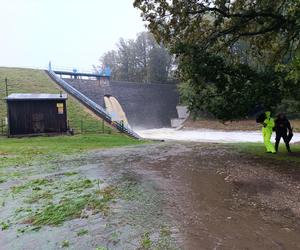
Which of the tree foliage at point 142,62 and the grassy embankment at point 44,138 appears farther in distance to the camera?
the tree foliage at point 142,62

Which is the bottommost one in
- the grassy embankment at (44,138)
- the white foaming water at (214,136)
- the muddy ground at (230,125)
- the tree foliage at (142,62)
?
the white foaming water at (214,136)

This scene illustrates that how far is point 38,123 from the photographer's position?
2231cm

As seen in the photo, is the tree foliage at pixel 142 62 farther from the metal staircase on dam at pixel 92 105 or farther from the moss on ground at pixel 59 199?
the moss on ground at pixel 59 199

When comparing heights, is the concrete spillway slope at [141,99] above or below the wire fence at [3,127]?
above

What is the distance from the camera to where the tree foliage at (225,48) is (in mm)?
10102

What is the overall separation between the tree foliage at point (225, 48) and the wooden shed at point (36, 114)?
11696 millimetres

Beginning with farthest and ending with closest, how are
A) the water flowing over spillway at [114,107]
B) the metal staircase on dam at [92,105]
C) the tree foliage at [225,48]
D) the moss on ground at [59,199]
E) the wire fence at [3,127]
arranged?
1. the water flowing over spillway at [114,107]
2. the metal staircase on dam at [92,105]
3. the wire fence at [3,127]
4. the tree foliage at [225,48]
5. the moss on ground at [59,199]

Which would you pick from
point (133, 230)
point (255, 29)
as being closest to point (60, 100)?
point (255, 29)

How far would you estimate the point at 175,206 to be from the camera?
18.2 ft

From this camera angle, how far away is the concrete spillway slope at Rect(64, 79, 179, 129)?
3981 cm

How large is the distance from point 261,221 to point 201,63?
6.75m

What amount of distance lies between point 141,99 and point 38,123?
75.0ft

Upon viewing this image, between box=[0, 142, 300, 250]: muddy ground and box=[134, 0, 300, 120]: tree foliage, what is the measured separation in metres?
2.31

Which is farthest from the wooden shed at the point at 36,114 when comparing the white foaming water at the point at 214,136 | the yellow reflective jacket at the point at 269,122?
the yellow reflective jacket at the point at 269,122
